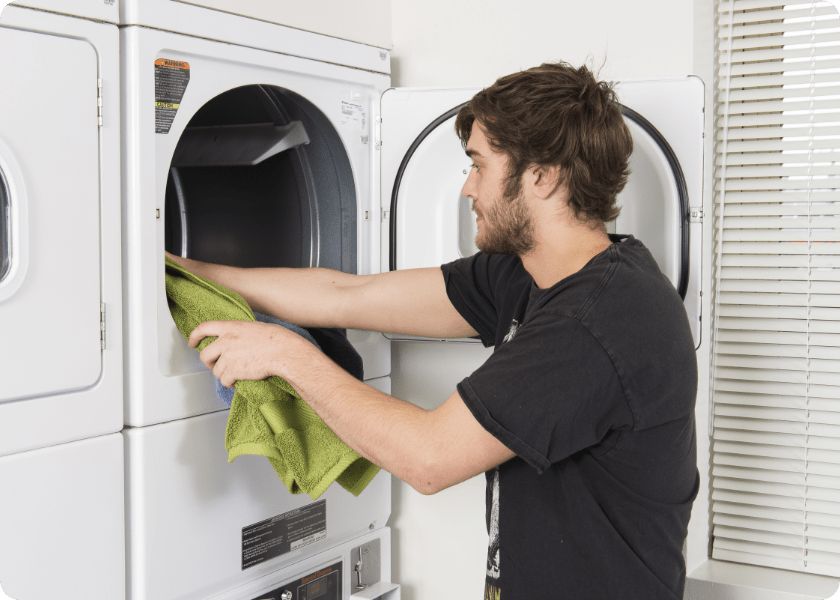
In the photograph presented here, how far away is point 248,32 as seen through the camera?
149 cm

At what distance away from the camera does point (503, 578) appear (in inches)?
53.1

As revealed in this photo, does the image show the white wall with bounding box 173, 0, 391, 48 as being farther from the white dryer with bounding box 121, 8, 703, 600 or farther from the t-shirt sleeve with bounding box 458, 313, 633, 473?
the t-shirt sleeve with bounding box 458, 313, 633, 473

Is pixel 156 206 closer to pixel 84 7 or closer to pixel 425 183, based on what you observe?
pixel 84 7

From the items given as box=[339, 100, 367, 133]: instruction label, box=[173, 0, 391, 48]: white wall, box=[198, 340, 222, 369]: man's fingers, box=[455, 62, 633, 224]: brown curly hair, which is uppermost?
box=[173, 0, 391, 48]: white wall

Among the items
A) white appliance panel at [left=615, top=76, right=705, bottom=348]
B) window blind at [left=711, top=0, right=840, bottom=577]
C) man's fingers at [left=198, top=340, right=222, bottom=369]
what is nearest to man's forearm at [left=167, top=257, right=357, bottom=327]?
man's fingers at [left=198, top=340, right=222, bottom=369]

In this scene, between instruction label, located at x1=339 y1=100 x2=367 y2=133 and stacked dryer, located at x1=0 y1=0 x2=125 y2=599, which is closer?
stacked dryer, located at x1=0 y1=0 x2=125 y2=599

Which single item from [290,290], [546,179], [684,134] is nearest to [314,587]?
[290,290]

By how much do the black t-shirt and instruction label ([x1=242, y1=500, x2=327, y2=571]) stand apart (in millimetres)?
448

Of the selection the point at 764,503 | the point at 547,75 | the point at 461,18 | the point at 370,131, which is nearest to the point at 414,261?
the point at 370,131

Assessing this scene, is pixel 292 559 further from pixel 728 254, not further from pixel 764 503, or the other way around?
pixel 728 254

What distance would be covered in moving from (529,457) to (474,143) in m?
0.61

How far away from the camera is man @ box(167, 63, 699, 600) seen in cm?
117

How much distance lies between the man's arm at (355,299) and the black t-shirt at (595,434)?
0.29 m

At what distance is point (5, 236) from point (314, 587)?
980mm
